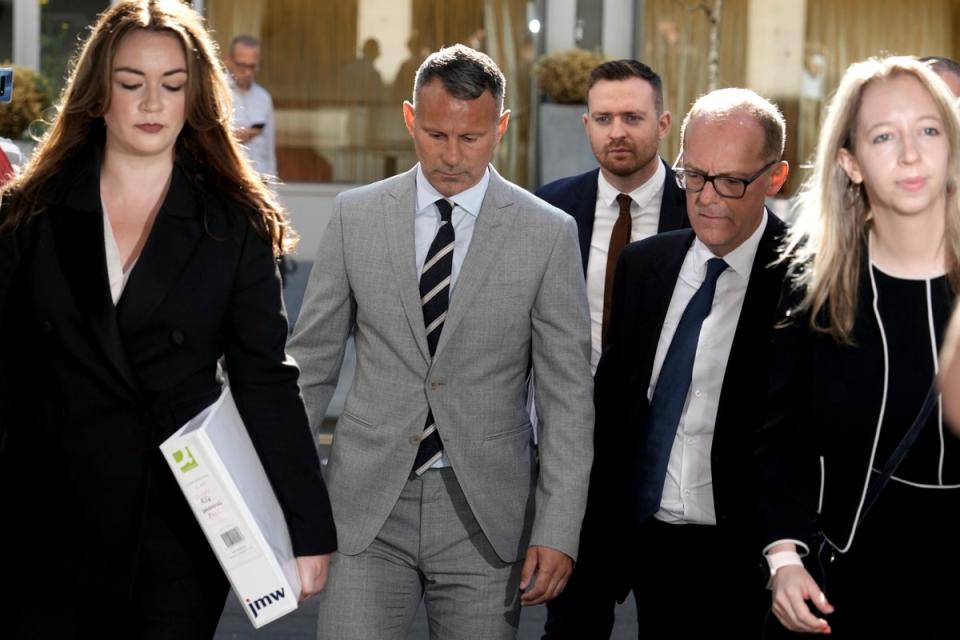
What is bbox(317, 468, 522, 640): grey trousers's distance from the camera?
4.23 metres

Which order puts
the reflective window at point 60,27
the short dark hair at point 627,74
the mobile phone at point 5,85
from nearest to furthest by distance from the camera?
1. the mobile phone at point 5,85
2. the short dark hair at point 627,74
3. the reflective window at point 60,27

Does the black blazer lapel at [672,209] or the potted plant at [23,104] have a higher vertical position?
the potted plant at [23,104]

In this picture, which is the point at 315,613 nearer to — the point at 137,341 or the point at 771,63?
the point at 137,341

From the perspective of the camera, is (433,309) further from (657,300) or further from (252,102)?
(252,102)

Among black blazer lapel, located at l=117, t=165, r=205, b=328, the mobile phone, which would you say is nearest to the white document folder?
black blazer lapel, located at l=117, t=165, r=205, b=328

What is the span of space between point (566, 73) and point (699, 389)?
13.6 m

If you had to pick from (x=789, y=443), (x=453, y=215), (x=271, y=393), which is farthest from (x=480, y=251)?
(x=789, y=443)

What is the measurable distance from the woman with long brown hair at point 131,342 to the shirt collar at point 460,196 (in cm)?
68

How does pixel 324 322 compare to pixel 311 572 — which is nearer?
pixel 311 572

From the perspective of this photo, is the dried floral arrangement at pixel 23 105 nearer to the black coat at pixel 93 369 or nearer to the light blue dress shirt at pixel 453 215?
the light blue dress shirt at pixel 453 215

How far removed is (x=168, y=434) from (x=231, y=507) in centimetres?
25

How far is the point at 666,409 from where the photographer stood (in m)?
4.28

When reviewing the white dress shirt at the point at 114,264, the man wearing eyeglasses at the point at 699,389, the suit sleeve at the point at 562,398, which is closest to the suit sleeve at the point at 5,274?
the white dress shirt at the point at 114,264

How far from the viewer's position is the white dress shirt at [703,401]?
13.9 feet
